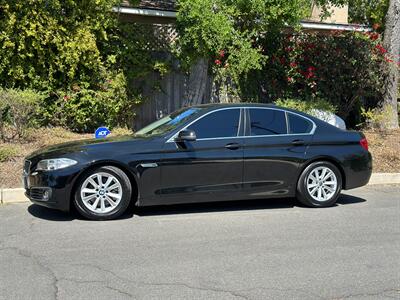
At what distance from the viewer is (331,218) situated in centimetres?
767

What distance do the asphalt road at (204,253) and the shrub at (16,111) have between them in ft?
10.3

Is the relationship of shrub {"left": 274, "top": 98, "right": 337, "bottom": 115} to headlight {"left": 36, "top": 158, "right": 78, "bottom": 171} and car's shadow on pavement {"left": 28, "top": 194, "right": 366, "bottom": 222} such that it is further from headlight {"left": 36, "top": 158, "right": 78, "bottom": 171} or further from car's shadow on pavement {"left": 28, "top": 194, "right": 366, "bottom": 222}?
headlight {"left": 36, "top": 158, "right": 78, "bottom": 171}

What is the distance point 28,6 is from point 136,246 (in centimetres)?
748

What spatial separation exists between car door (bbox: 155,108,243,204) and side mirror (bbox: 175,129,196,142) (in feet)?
0.23

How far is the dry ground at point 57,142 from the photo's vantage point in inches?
359

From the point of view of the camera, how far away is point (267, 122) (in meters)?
8.05

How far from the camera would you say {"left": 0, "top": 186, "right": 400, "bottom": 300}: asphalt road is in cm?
487

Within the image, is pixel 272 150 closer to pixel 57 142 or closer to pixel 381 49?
pixel 57 142

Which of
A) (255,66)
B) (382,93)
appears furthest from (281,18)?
(382,93)

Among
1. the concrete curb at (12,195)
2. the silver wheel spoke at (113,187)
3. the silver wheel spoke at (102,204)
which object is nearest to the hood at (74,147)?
the silver wheel spoke at (113,187)

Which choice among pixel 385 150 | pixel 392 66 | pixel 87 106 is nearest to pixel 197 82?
pixel 87 106

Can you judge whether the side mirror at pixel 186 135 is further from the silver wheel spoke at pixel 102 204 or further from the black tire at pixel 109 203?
the silver wheel spoke at pixel 102 204

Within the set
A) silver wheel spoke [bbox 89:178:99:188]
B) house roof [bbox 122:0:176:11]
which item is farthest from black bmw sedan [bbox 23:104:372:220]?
house roof [bbox 122:0:176:11]

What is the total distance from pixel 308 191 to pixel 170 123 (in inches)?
88.0
